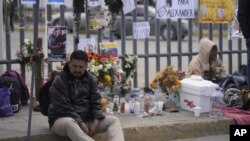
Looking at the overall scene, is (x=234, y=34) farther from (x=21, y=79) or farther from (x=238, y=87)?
(x=21, y=79)

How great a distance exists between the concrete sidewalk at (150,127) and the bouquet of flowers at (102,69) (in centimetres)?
62

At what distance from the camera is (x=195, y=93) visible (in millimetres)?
7223

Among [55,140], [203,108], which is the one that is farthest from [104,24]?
[55,140]

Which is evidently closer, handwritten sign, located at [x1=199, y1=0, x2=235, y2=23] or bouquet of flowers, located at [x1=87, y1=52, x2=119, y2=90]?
bouquet of flowers, located at [x1=87, y1=52, x2=119, y2=90]

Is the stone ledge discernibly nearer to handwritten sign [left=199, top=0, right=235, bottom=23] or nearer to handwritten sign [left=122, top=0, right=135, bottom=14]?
handwritten sign [left=122, top=0, right=135, bottom=14]

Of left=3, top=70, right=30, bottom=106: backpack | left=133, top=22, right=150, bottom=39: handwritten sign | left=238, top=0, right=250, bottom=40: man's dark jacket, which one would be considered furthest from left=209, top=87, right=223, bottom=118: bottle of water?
left=3, top=70, right=30, bottom=106: backpack

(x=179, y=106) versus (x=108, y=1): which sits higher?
(x=108, y=1)

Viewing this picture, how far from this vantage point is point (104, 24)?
8.19m

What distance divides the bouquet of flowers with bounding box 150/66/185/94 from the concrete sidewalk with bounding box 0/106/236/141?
0.36 metres

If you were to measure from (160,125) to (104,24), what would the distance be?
210 cm

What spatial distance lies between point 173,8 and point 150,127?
103 inches

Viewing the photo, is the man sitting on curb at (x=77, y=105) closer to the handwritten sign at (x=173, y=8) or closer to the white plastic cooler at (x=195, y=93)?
the white plastic cooler at (x=195, y=93)

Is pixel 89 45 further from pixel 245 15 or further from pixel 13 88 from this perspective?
pixel 245 15

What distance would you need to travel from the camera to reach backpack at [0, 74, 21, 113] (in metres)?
6.92
